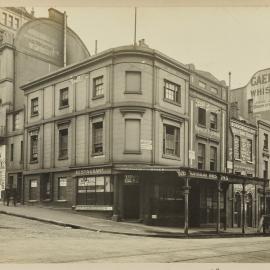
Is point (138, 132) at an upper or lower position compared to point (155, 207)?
upper

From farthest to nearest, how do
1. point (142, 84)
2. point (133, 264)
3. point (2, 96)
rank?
1. point (2, 96)
2. point (142, 84)
3. point (133, 264)

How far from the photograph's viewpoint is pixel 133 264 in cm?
1085

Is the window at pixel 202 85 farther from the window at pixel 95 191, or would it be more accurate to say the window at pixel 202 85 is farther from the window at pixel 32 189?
the window at pixel 32 189

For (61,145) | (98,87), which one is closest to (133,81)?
(98,87)

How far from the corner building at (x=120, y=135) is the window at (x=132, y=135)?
42 millimetres

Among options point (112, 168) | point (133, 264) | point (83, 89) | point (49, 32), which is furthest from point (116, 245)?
point (49, 32)

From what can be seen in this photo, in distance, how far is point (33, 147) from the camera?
27.2 m

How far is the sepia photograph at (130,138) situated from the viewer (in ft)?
41.4

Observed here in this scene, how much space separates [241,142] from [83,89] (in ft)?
37.0

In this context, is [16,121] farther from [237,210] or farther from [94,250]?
[94,250]

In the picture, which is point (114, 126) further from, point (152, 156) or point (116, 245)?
point (116, 245)

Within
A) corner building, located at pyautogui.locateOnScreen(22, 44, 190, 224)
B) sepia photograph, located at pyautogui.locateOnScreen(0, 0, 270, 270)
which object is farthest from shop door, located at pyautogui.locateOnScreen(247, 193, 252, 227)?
corner building, located at pyautogui.locateOnScreen(22, 44, 190, 224)

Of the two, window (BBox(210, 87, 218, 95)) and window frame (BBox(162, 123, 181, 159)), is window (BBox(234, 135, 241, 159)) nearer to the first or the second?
window (BBox(210, 87, 218, 95))

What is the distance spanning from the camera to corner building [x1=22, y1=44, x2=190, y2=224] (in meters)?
22.4
